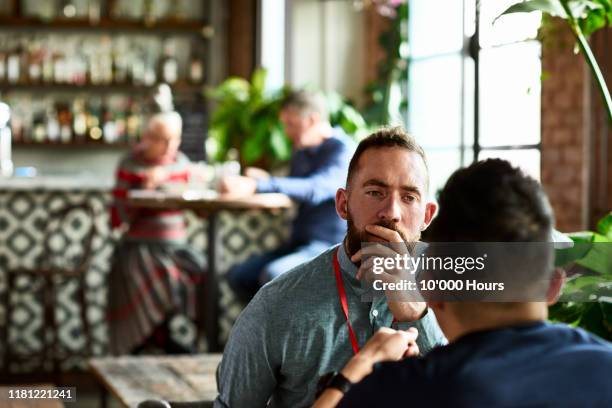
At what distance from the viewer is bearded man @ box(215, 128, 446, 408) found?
67.3 inches

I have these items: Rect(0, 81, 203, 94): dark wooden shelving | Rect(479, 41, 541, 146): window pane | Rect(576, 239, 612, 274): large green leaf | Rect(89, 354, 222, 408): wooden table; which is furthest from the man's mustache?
Rect(0, 81, 203, 94): dark wooden shelving

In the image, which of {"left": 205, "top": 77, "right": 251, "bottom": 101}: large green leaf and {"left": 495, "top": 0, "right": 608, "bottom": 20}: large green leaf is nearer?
{"left": 495, "top": 0, "right": 608, "bottom": 20}: large green leaf

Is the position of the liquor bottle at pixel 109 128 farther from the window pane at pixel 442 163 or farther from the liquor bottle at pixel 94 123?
the window pane at pixel 442 163

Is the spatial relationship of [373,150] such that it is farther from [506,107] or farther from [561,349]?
[506,107]

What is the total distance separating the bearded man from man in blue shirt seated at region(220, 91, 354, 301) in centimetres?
282

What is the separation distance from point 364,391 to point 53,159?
7954mm

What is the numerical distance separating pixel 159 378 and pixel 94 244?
286cm

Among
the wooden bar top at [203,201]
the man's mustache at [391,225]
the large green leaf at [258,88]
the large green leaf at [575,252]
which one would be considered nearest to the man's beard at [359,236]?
the man's mustache at [391,225]

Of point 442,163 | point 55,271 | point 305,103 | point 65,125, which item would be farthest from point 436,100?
point 65,125

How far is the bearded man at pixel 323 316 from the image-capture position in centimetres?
171

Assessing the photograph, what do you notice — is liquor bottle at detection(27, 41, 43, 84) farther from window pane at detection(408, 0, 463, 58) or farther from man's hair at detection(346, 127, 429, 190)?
man's hair at detection(346, 127, 429, 190)

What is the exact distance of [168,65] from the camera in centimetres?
869

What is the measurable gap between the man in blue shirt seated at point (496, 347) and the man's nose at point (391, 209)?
60 centimetres

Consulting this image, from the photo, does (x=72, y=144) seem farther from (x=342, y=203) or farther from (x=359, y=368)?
(x=359, y=368)
